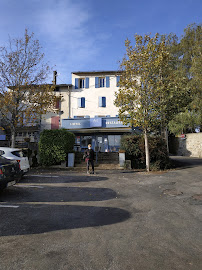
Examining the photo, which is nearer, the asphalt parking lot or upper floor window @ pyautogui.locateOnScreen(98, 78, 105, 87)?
the asphalt parking lot

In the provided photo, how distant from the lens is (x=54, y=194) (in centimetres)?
710

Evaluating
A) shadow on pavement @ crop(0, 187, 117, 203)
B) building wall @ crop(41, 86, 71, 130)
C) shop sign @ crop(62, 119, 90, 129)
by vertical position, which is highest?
building wall @ crop(41, 86, 71, 130)

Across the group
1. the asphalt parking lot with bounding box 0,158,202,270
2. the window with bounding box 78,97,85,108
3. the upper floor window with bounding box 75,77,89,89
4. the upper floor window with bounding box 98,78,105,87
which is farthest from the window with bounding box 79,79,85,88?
the asphalt parking lot with bounding box 0,158,202,270

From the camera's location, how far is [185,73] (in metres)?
24.1

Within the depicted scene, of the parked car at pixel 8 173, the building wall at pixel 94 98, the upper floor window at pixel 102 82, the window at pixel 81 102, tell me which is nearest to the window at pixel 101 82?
the upper floor window at pixel 102 82

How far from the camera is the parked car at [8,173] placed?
6.09m

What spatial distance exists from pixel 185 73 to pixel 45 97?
17.6 metres

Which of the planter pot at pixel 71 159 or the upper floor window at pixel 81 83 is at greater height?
the upper floor window at pixel 81 83

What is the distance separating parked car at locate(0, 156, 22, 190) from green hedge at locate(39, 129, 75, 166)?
706cm

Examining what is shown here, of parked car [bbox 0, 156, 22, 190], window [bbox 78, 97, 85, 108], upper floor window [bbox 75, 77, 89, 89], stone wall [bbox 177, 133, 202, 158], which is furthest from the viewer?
upper floor window [bbox 75, 77, 89, 89]

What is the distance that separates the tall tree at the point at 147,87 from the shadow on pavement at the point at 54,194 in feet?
20.2

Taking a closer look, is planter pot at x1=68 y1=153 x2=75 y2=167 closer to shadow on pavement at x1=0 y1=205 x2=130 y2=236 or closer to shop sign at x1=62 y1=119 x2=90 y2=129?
shadow on pavement at x1=0 y1=205 x2=130 y2=236

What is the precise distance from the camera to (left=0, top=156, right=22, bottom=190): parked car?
609 cm

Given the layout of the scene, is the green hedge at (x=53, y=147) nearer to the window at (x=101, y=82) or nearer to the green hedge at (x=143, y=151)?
the green hedge at (x=143, y=151)
